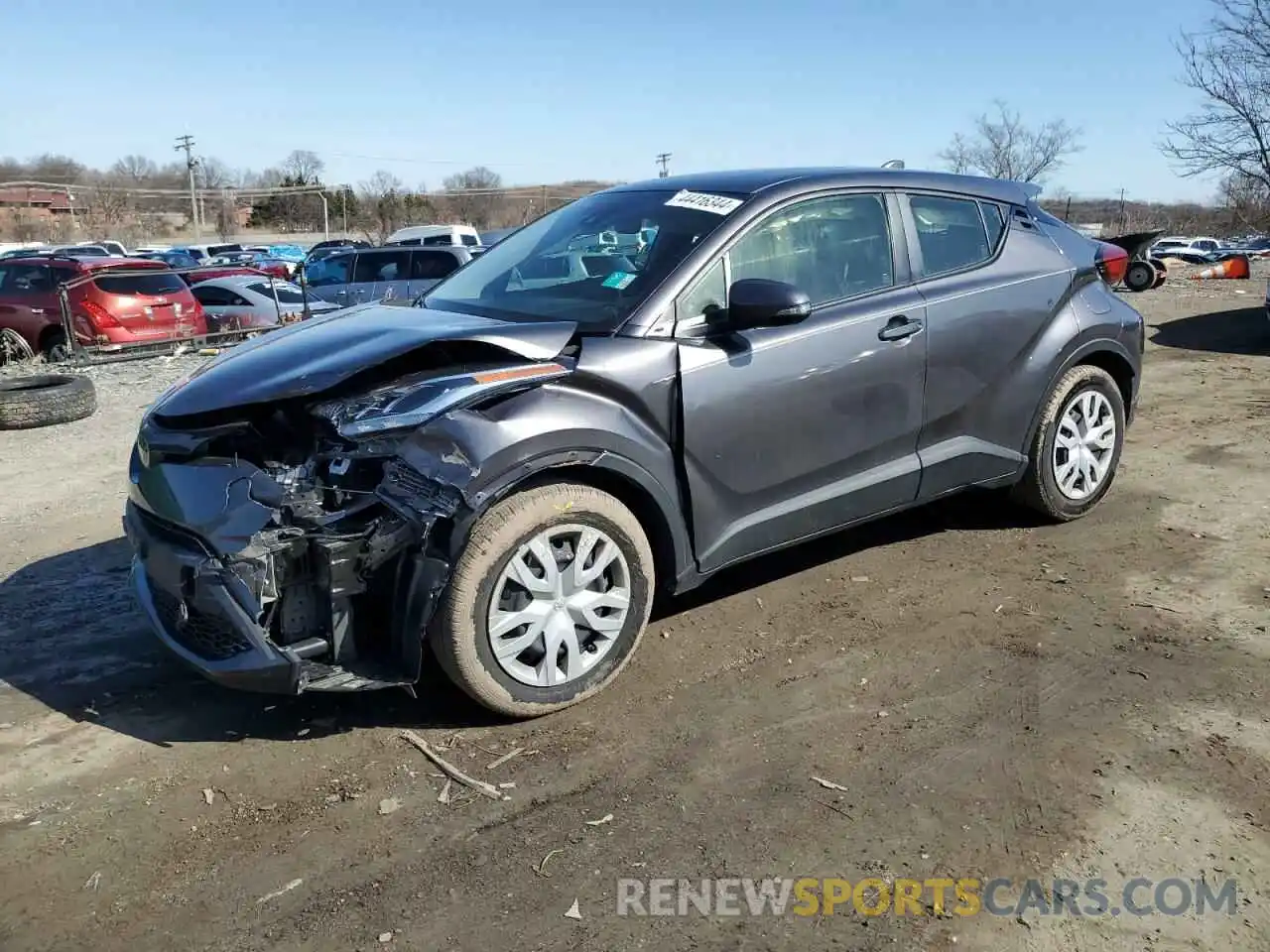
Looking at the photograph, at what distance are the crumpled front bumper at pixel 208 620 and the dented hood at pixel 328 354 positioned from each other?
500 millimetres

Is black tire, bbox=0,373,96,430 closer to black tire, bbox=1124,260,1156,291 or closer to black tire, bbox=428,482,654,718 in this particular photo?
black tire, bbox=428,482,654,718

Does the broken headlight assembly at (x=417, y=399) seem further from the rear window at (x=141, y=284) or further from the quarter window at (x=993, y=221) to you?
the rear window at (x=141, y=284)

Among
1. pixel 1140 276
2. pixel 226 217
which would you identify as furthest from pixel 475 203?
pixel 1140 276

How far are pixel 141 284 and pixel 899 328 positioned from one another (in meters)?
11.5

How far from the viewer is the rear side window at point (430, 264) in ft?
47.3

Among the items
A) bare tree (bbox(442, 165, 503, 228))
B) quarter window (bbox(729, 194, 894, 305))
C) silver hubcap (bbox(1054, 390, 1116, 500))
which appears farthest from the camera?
bare tree (bbox(442, 165, 503, 228))

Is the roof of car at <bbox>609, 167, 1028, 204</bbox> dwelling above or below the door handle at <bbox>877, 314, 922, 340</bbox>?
above

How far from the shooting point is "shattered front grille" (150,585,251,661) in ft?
10.2

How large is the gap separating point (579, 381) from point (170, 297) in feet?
37.3

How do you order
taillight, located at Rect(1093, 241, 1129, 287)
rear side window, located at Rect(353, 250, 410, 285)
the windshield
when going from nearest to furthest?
the windshield → taillight, located at Rect(1093, 241, 1129, 287) → rear side window, located at Rect(353, 250, 410, 285)

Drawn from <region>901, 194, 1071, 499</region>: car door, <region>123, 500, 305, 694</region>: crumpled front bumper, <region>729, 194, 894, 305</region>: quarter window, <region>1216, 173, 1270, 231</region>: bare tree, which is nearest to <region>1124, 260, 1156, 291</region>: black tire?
<region>901, 194, 1071, 499</region>: car door

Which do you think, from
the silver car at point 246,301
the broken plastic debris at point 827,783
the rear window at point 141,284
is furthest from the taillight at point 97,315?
the broken plastic debris at point 827,783

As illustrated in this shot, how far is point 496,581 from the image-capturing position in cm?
317

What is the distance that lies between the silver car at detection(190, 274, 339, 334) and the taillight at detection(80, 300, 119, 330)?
2664 mm
